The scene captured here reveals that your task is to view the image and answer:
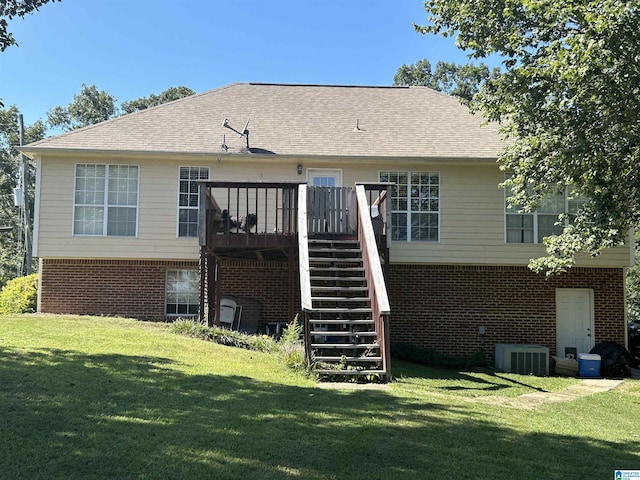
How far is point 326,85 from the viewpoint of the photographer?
57.9 feet

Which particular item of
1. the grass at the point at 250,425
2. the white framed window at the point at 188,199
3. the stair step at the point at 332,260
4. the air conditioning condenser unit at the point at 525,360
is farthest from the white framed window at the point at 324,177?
the grass at the point at 250,425

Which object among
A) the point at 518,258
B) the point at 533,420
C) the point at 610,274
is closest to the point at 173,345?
the point at 533,420

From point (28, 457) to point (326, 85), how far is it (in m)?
15.4

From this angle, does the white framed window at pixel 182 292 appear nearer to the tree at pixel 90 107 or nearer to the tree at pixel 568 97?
the tree at pixel 568 97

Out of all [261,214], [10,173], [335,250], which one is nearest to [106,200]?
[261,214]

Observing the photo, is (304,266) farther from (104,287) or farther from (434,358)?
(104,287)

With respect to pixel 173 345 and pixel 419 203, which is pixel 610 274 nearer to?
pixel 419 203

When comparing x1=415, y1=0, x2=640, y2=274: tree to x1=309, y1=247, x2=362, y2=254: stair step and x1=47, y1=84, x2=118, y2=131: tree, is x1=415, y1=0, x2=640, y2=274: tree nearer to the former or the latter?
x1=309, y1=247, x2=362, y2=254: stair step

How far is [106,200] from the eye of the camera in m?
13.2

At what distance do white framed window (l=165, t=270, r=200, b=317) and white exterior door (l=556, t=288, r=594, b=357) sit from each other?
29.8ft

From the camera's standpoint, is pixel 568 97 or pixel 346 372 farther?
pixel 568 97

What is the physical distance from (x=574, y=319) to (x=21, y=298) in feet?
46.9

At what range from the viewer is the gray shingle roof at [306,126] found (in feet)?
44.1

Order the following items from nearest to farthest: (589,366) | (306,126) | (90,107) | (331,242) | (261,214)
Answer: (331,242) < (589,366) < (261,214) < (306,126) < (90,107)
